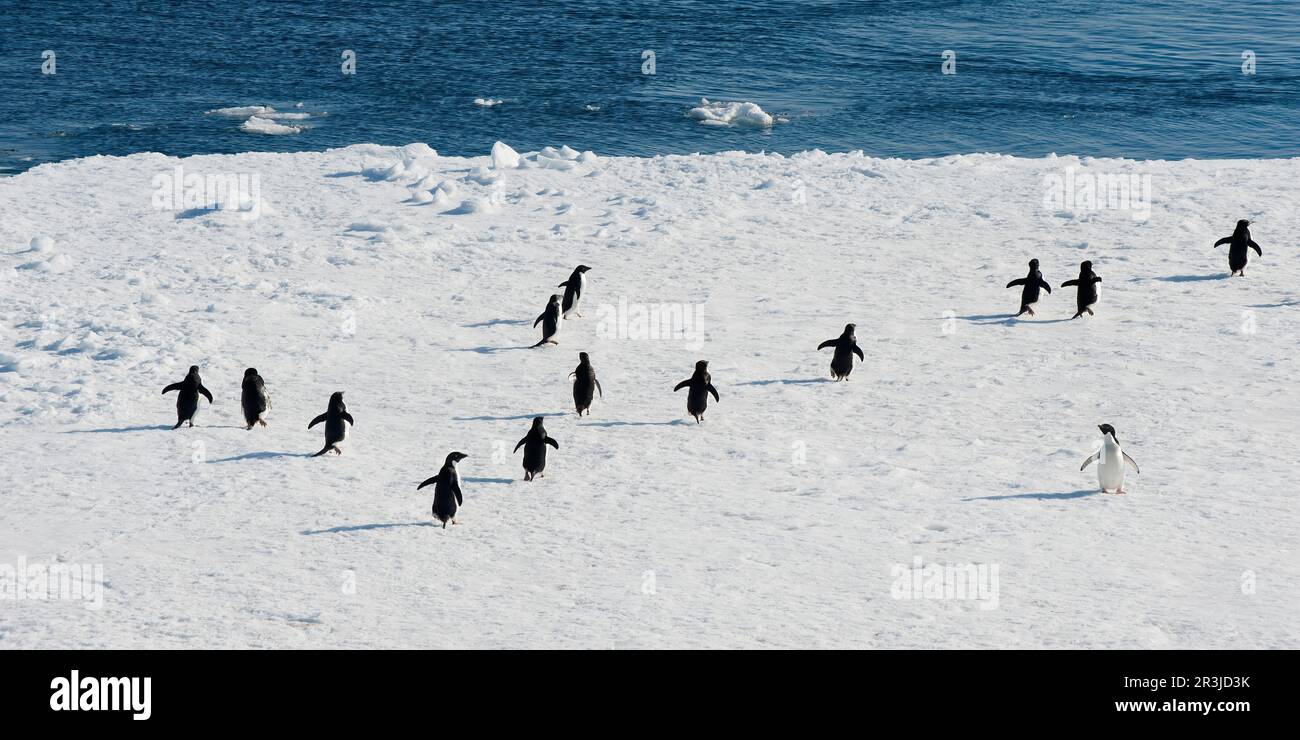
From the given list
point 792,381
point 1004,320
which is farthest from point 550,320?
point 1004,320

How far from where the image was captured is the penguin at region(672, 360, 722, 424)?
15.7 meters

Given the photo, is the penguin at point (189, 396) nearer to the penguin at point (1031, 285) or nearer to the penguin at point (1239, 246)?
the penguin at point (1031, 285)

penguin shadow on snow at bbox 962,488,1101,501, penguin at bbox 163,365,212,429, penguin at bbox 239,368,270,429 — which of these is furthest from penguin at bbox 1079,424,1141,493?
penguin at bbox 163,365,212,429

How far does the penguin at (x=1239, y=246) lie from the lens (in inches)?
789

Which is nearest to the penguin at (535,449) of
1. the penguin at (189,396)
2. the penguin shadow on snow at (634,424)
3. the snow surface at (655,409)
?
the snow surface at (655,409)

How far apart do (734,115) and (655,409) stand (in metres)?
22.2

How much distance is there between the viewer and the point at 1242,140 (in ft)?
122

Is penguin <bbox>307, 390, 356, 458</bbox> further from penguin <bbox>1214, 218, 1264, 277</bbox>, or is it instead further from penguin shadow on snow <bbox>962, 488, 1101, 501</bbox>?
penguin <bbox>1214, 218, 1264, 277</bbox>

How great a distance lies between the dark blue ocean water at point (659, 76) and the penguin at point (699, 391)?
19812 mm

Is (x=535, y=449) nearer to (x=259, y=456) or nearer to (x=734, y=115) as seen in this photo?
(x=259, y=456)

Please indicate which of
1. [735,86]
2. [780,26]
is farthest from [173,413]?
[780,26]
